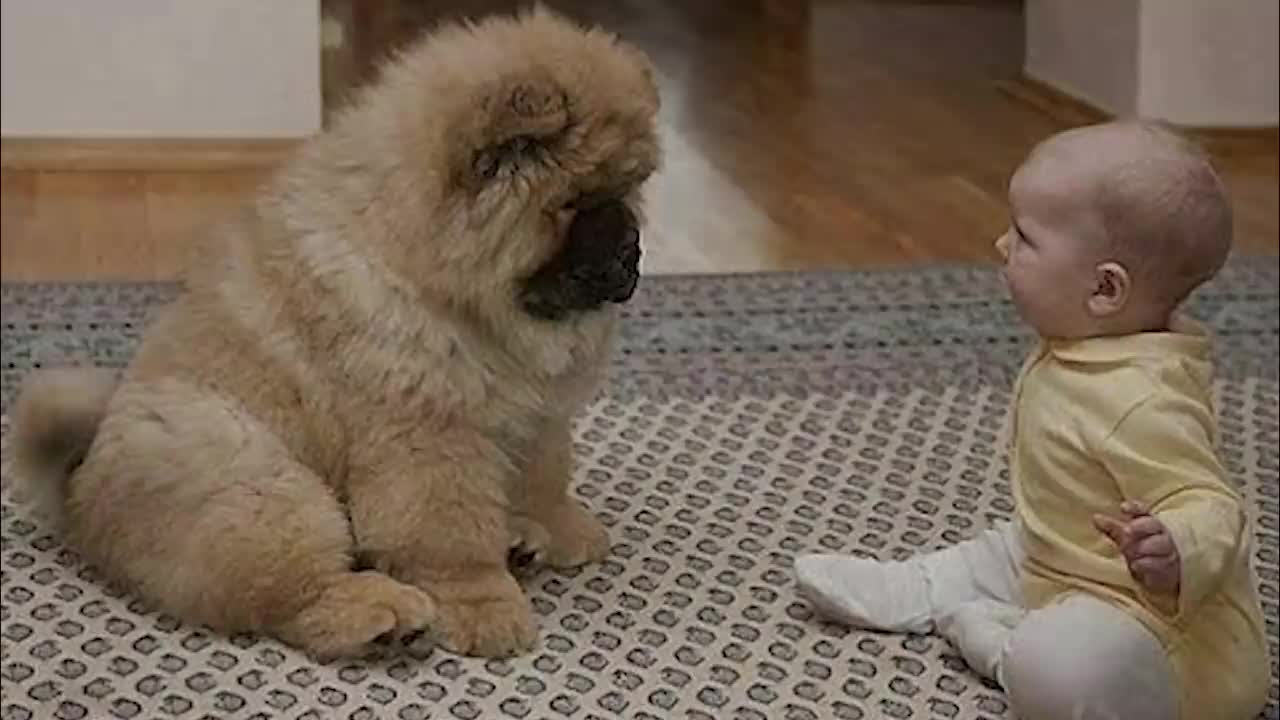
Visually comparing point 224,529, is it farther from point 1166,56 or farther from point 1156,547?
point 1166,56

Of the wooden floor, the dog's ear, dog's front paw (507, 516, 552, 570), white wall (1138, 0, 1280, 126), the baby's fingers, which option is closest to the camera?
the baby's fingers

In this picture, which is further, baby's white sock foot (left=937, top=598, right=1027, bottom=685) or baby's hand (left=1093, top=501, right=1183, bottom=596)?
baby's white sock foot (left=937, top=598, right=1027, bottom=685)

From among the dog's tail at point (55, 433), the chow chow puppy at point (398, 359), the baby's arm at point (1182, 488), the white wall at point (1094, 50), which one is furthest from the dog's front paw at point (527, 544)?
the white wall at point (1094, 50)

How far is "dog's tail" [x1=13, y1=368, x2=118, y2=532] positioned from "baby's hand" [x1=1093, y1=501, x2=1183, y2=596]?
60 cm

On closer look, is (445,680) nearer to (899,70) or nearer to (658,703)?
(658,703)

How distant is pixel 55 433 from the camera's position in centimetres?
138

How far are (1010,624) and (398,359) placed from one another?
0.35m

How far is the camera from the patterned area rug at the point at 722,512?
1221 mm

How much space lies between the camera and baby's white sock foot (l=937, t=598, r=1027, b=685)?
1226 mm

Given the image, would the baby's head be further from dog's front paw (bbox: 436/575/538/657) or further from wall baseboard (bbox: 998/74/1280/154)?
wall baseboard (bbox: 998/74/1280/154)

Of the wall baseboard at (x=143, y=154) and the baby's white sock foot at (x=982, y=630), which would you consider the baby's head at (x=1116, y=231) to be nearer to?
the baby's white sock foot at (x=982, y=630)

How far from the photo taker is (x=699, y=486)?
1514mm

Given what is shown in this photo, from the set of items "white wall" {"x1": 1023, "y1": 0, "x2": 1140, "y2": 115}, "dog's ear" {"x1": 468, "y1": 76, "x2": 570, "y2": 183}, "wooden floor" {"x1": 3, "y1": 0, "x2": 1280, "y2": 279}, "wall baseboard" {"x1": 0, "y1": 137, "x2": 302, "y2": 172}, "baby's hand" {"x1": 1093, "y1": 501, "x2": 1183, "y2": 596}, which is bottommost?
"wooden floor" {"x1": 3, "y1": 0, "x2": 1280, "y2": 279}

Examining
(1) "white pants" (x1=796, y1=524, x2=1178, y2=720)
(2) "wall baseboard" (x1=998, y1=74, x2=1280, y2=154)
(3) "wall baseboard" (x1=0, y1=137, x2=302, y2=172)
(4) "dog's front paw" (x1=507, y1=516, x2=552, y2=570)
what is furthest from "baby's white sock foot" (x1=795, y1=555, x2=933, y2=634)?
(3) "wall baseboard" (x1=0, y1=137, x2=302, y2=172)
